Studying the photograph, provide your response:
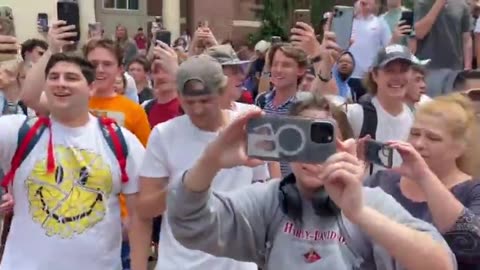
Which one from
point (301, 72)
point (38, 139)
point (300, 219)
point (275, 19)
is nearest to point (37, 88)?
point (38, 139)

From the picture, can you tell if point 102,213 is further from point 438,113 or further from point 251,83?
point 251,83

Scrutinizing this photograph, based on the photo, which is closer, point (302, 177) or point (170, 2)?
point (302, 177)

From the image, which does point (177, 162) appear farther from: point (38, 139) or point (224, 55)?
point (224, 55)

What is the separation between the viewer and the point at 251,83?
12375mm

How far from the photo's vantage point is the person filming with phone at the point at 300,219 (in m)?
2.74

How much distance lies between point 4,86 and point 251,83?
557 centimetres

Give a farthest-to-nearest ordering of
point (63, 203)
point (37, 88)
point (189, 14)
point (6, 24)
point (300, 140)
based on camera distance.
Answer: point (189, 14) → point (6, 24) → point (37, 88) → point (63, 203) → point (300, 140)

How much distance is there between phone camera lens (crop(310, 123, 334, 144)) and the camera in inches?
105

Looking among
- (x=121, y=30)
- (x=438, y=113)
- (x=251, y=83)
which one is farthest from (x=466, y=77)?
(x=121, y=30)

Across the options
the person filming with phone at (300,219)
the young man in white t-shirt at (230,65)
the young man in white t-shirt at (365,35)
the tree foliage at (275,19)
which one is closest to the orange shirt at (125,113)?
the young man in white t-shirt at (230,65)

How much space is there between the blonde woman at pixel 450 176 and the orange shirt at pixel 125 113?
7.70ft

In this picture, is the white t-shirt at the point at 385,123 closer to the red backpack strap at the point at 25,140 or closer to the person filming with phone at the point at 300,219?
the red backpack strap at the point at 25,140

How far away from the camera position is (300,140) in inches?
104

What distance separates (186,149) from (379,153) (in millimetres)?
1897
